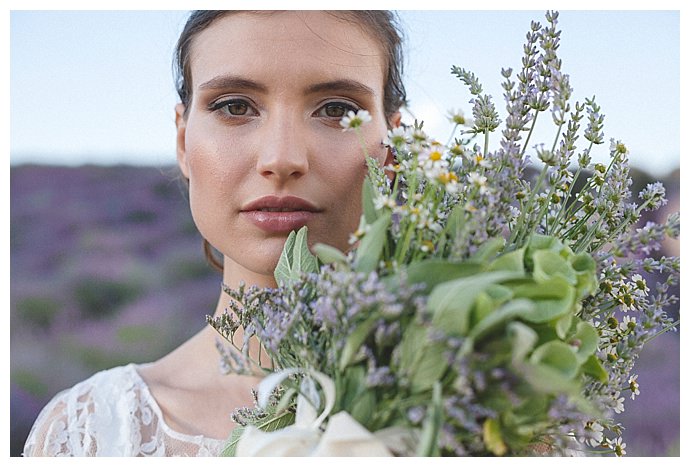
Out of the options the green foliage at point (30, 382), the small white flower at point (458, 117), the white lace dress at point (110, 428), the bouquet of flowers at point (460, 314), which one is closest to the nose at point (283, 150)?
the bouquet of flowers at point (460, 314)

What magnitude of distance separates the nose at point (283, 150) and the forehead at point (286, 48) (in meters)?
0.07

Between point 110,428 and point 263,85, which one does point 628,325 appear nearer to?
point 263,85

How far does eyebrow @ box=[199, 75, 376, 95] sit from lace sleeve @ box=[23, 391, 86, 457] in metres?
0.74

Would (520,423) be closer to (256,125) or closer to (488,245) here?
(488,245)

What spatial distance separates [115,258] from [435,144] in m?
3.84

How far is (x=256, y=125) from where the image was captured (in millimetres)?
1109

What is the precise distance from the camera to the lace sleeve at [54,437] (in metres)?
1.36

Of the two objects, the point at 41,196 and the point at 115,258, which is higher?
the point at 41,196

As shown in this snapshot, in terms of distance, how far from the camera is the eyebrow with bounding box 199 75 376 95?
1.09 m

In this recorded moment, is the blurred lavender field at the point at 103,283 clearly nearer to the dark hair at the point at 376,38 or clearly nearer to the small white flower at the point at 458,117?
the dark hair at the point at 376,38

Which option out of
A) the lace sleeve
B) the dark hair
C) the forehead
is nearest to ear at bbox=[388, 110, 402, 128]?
the dark hair

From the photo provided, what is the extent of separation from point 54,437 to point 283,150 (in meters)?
0.78
